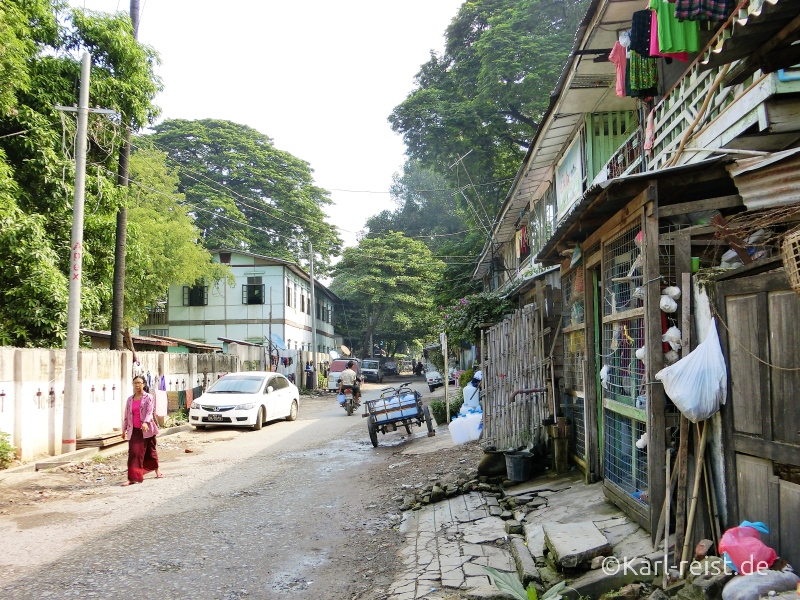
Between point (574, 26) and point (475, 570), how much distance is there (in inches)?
1001

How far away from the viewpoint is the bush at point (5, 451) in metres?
10.8

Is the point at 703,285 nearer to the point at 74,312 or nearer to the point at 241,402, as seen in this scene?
the point at 74,312

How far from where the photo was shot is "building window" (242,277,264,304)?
126 feet

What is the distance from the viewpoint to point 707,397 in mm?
4355

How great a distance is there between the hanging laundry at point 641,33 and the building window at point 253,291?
104 ft

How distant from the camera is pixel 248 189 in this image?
1726 inches

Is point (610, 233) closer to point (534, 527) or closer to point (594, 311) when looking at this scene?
point (594, 311)

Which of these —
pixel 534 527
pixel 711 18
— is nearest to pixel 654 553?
pixel 534 527

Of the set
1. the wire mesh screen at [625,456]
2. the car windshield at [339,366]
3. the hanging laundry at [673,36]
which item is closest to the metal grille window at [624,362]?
the wire mesh screen at [625,456]

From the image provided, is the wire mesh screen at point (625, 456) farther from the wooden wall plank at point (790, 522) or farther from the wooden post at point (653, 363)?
the wooden wall plank at point (790, 522)

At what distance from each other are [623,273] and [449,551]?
3.15m

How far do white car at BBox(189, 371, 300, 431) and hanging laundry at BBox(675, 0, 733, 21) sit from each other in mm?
13800

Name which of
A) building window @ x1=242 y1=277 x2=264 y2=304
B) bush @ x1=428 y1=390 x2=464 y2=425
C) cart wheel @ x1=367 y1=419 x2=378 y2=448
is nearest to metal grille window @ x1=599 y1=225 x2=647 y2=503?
cart wheel @ x1=367 y1=419 x2=378 y2=448

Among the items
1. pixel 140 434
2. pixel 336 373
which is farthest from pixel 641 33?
pixel 336 373
